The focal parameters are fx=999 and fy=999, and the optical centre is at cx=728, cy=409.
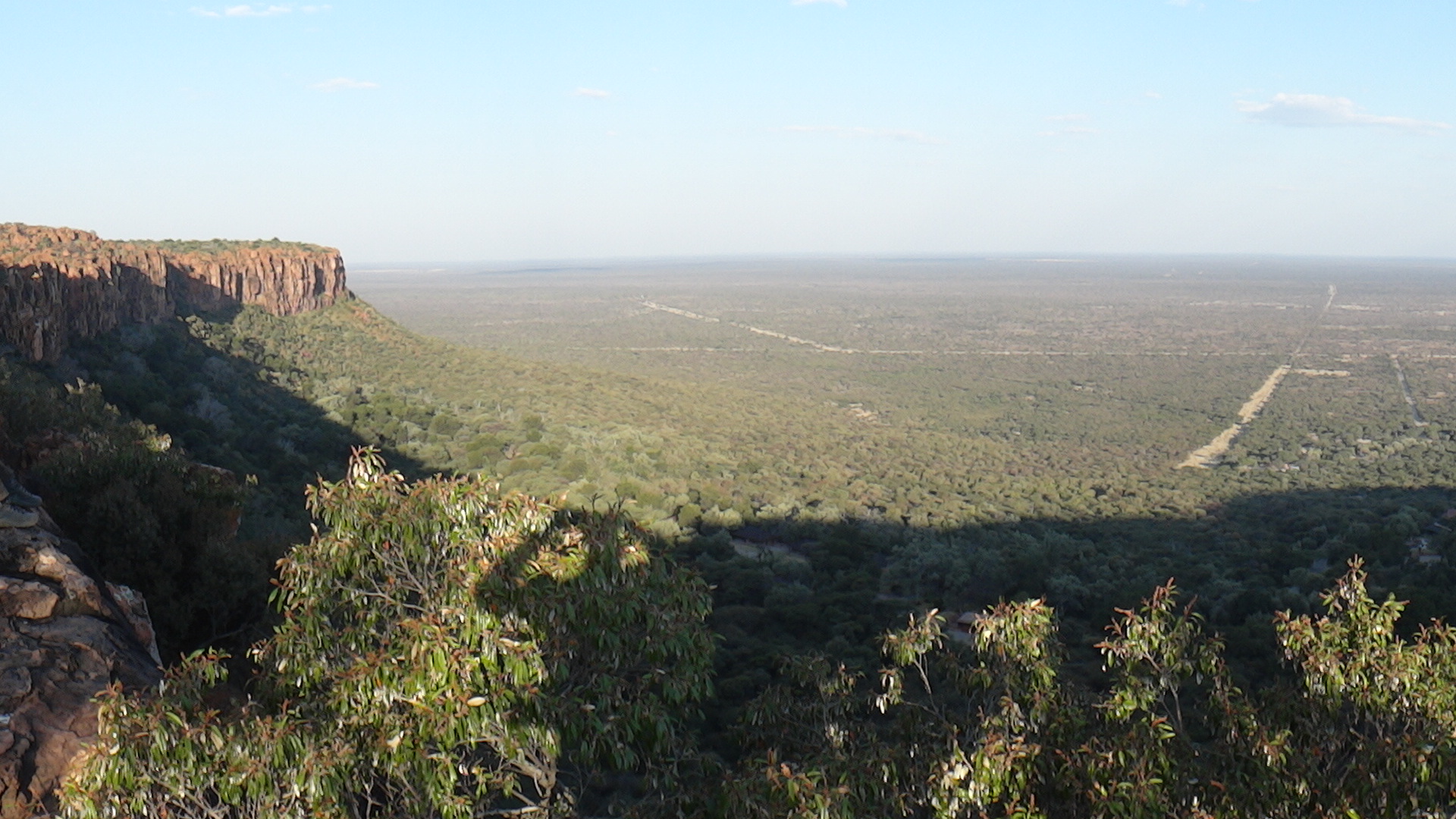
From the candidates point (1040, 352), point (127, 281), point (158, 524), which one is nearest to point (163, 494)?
point (158, 524)

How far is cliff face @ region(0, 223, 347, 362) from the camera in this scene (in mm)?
20484

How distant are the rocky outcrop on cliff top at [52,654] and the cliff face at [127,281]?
50.3 feet

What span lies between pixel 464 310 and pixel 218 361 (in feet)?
302

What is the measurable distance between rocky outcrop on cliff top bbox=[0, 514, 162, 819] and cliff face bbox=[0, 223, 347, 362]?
50.3 ft

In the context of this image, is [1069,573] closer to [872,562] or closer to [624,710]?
[872,562]

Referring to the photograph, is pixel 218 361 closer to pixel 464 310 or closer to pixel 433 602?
pixel 433 602

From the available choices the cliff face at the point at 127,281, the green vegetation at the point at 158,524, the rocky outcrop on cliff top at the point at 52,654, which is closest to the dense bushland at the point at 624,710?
the rocky outcrop on cliff top at the point at 52,654

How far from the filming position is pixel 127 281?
2791 cm

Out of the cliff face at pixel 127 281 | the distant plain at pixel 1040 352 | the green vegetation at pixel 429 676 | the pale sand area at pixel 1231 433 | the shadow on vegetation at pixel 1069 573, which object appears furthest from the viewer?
the distant plain at pixel 1040 352

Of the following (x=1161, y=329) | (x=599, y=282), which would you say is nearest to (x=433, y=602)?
(x=1161, y=329)

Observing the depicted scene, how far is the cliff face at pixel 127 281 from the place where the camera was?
67.2ft

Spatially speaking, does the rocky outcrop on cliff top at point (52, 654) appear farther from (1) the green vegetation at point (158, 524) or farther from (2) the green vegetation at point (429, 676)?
(1) the green vegetation at point (158, 524)

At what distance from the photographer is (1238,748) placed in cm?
561

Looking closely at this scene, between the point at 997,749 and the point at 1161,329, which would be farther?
the point at 1161,329
